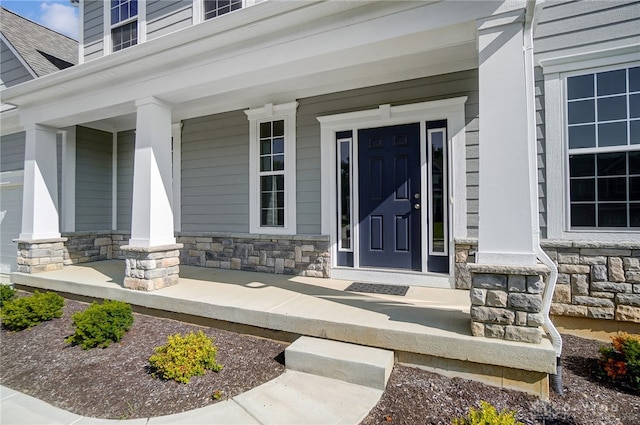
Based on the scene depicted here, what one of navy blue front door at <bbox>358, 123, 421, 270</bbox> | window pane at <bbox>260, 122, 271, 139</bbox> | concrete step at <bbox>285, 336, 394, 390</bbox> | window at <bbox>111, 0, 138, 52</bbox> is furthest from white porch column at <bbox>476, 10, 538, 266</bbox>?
window at <bbox>111, 0, 138, 52</bbox>

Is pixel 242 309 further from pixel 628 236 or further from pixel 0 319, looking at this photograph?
pixel 628 236

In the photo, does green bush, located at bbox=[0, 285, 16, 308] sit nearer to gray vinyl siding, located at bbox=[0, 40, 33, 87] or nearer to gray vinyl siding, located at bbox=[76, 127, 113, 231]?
gray vinyl siding, located at bbox=[76, 127, 113, 231]

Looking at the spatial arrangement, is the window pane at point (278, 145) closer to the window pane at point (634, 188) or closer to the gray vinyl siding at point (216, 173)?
the gray vinyl siding at point (216, 173)

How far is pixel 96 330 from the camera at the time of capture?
3.12 metres

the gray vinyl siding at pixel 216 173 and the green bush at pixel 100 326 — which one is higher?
the gray vinyl siding at pixel 216 173

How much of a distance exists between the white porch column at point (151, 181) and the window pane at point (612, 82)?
5.01 metres

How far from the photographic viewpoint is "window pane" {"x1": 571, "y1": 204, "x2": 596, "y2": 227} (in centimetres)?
326

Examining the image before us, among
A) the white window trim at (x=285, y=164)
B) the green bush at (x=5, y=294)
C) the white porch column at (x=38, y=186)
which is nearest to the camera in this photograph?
the green bush at (x=5, y=294)

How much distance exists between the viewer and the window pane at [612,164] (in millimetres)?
3146

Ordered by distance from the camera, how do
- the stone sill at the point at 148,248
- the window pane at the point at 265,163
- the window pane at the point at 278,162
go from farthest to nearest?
the window pane at the point at 265,163
the window pane at the point at 278,162
the stone sill at the point at 148,248

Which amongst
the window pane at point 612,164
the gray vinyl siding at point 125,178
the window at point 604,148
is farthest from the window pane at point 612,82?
the gray vinyl siding at point 125,178

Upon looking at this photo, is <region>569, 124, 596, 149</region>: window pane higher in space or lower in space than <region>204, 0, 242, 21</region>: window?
lower

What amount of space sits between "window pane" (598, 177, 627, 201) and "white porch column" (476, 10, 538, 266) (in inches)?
53.8

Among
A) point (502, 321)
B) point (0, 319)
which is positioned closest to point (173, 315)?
point (0, 319)
